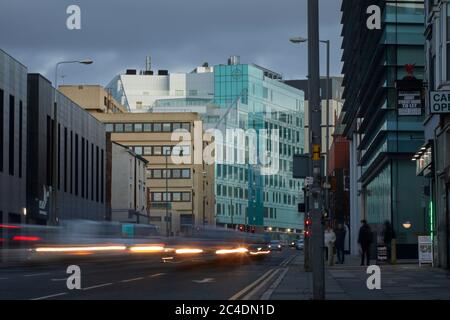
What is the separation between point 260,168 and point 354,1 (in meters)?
52.9

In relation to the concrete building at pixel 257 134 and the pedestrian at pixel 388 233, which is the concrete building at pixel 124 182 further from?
the pedestrian at pixel 388 233

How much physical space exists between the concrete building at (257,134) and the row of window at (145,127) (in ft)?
18.4

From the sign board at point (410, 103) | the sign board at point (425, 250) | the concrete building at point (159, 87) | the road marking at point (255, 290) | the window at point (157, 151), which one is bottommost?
the road marking at point (255, 290)

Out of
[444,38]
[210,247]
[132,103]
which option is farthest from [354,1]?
[132,103]

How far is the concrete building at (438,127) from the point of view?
30.0 m

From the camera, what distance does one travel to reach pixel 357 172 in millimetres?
77000

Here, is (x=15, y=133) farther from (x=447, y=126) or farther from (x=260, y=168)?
(x=260, y=168)

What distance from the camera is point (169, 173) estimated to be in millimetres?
135375

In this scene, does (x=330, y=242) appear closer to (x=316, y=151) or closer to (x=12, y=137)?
(x=316, y=151)

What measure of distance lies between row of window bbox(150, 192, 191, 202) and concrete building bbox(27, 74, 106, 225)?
3336 centimetres

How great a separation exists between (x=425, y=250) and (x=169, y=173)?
97.9 m

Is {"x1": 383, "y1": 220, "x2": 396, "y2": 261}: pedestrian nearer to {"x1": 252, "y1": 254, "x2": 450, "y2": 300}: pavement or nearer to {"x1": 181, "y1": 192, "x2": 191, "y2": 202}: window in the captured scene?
{"x1": 252, "y1": 254, "x2": 450, "y2": 300}: pavement

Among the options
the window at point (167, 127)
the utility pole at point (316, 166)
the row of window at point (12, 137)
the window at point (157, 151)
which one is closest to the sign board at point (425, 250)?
the utility pole at point (316, 166)

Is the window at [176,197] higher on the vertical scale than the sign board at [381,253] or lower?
higher
